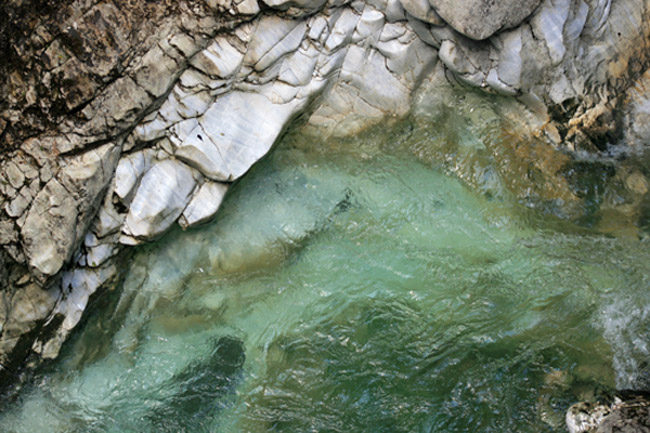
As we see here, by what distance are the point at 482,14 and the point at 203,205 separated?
267 cm

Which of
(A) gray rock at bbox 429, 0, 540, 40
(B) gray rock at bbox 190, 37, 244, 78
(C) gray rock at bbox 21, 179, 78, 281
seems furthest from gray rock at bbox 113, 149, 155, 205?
(A) gray rock at bbox 429, 0, 540, 40

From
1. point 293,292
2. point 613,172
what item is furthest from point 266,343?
point 613,172

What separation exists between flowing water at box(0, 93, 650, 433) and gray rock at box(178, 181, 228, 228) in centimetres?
20

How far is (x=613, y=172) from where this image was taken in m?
5.27

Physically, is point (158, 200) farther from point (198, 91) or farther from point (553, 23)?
point (553, 23)

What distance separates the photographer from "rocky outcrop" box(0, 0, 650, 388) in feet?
14.2

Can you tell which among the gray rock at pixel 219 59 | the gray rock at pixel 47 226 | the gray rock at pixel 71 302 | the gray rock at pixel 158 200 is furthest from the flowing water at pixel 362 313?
the gray rock at pixel 219 59

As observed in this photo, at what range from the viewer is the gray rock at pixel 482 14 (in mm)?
4723

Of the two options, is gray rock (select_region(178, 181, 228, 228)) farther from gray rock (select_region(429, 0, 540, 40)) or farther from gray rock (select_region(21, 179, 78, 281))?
gray rock (select_region(429, 0, 540, 40))

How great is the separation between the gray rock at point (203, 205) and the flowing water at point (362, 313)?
0.65ft

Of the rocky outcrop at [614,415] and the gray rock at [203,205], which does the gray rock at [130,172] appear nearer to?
the gray rock at [203,205]

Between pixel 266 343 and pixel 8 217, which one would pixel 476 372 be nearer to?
pixel 266 343

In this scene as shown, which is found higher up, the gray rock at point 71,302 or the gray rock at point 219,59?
the gray rock at point 219,59

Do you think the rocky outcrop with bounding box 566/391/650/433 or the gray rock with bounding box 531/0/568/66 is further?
the gray rock with bounding box 531/0/568/66
